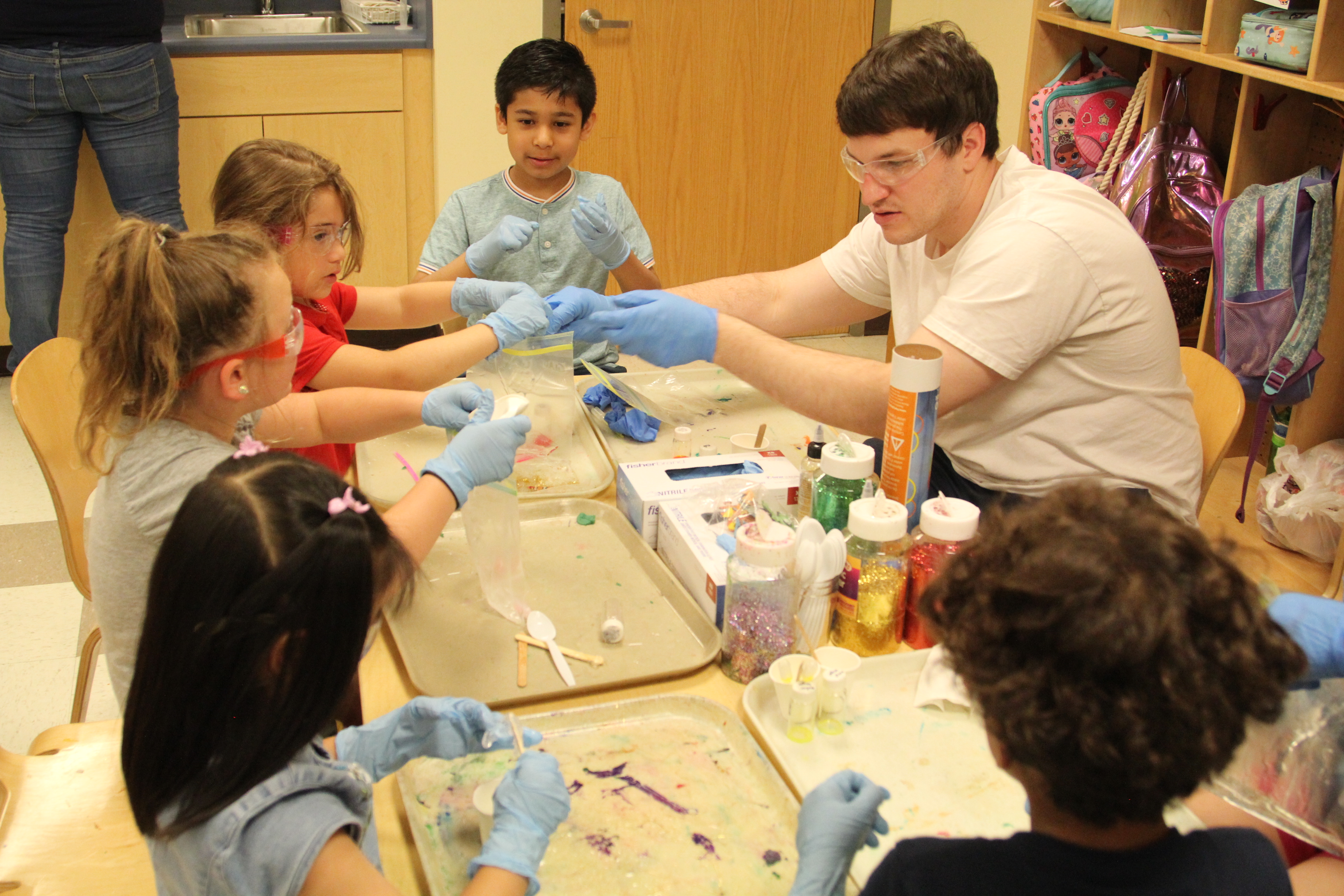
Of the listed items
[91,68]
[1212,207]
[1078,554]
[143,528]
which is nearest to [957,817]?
[1078,554]

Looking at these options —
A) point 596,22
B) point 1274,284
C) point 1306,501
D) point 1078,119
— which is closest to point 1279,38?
point 1274,284

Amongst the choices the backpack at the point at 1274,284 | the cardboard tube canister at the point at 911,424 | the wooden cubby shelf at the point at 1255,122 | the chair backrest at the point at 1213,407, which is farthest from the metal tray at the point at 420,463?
the backpack at the point at 1274,284

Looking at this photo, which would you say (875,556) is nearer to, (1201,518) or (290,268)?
(290,268)

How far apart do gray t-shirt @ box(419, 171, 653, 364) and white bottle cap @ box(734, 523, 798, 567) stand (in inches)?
52.5

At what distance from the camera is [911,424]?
1.21 meters

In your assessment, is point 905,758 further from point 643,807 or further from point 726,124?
point 726,124

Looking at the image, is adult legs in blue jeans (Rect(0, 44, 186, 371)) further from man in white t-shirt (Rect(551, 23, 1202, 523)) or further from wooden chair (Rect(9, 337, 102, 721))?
man in white t-shirt (Rect(551, 23, 1202, 523))

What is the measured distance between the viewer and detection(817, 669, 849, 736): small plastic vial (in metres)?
1.07

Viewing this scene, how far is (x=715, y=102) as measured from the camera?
3.84 m

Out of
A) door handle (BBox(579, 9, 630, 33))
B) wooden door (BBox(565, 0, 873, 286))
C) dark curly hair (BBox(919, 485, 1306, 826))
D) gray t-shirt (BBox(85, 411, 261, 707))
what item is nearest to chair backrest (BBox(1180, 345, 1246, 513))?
dark curly hair (BBox(919, 485, 1306, 826))

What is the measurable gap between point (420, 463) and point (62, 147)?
2.11 metres

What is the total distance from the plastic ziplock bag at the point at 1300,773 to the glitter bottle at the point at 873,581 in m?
0.37

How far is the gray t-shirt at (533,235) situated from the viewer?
92.6 inches

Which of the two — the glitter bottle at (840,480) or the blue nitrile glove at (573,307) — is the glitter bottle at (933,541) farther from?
the blue nitrile glove at (573,307)
